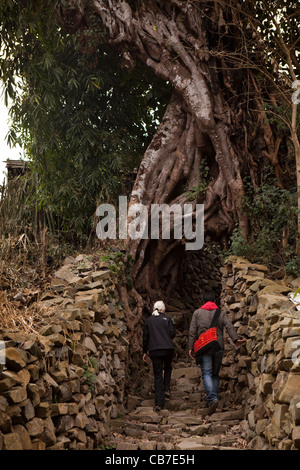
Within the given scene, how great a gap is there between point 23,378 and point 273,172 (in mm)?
7497

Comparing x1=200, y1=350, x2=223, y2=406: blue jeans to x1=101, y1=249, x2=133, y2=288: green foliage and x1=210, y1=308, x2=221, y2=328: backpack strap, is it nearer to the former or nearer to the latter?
x1=210, y1=308, x2=221, y2=328: backpack strap

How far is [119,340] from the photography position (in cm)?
913

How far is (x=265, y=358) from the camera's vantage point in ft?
21.2

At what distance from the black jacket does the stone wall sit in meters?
1.13

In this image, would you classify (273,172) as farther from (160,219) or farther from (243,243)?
(160,219)

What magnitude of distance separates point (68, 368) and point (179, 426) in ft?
7.25

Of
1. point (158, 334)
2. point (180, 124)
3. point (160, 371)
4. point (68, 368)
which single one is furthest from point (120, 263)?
point (68, 368)

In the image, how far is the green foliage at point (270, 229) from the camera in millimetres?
10016

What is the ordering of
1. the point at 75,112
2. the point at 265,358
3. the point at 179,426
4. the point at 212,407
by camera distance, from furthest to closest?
the point at 75,112
the point at 212,407
the point at 179,426
the point at 265,358

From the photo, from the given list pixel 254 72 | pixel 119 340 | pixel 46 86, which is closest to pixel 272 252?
pixel 119 340

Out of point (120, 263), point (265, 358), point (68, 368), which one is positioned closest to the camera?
point (68, 368)

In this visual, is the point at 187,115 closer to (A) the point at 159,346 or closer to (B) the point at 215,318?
(B) the point at 215,318

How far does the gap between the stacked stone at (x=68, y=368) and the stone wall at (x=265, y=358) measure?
5.90 ft

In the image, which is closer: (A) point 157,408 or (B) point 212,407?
(B) point 212,407
